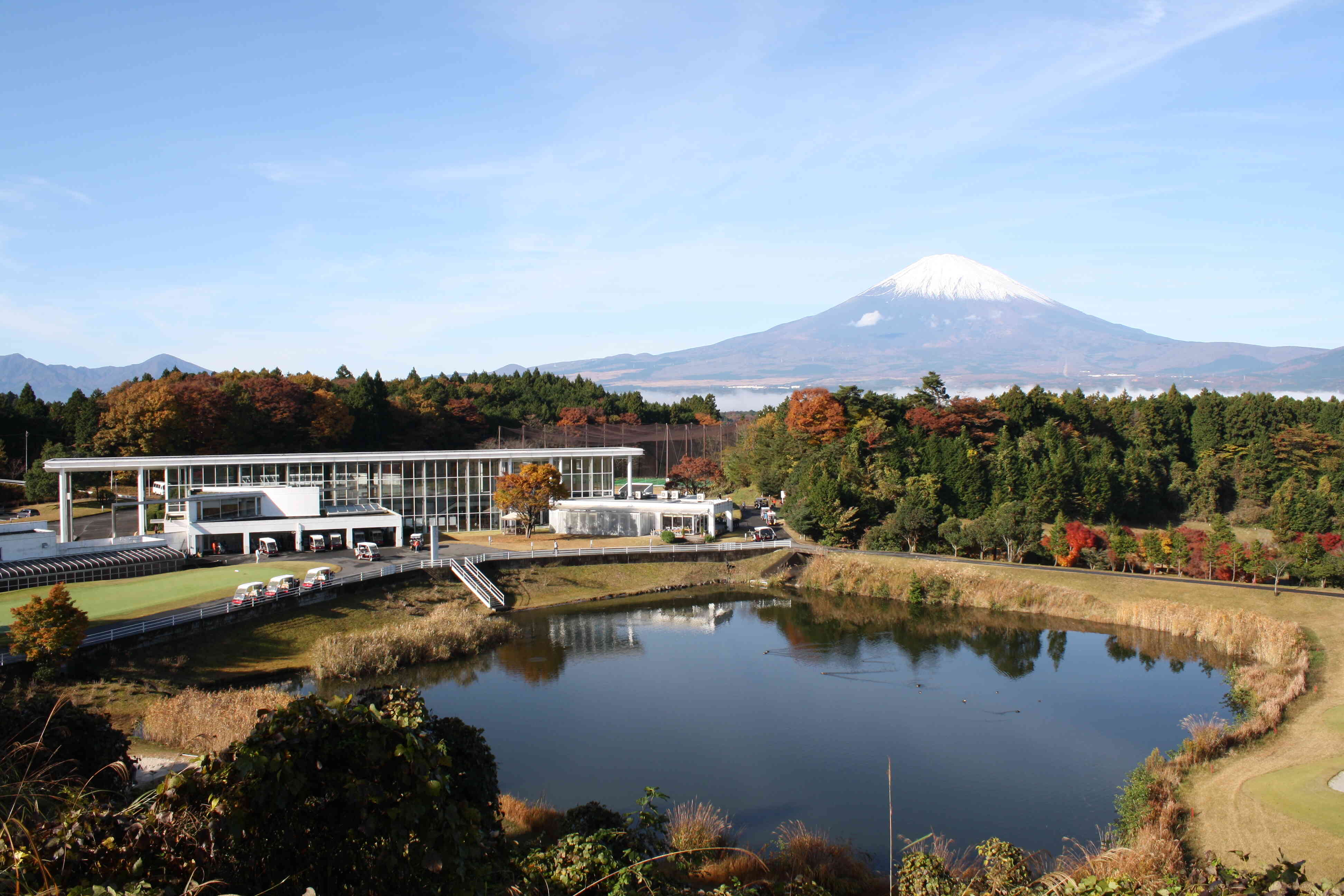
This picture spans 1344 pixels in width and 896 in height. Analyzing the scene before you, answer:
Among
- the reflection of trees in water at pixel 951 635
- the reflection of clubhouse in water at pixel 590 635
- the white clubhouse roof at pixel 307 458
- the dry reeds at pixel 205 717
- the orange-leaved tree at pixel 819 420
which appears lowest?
the reflection of trees in water at pixel 951 635

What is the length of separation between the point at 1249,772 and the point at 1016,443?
2895 centimetres

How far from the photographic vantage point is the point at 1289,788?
12.3 metres

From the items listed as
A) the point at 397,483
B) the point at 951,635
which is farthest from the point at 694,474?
the point at 951,635

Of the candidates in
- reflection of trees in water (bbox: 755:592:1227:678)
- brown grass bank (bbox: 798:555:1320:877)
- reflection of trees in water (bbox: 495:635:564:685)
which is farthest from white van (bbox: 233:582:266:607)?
brown grass bank (bbox: 798:555:1320:877)

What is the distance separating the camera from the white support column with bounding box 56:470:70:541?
27.5m

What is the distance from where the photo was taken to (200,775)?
4164mm

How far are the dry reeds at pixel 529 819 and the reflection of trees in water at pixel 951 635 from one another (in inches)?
398

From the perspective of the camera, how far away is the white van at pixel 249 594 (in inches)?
827

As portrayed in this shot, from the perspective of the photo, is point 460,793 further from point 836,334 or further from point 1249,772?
point 836,334

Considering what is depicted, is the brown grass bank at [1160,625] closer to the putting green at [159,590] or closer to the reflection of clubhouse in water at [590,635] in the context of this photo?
the reflection of clubhouse in water at [590,635]

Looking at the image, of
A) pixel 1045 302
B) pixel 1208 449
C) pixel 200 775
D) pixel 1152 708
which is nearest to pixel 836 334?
pixel 1045 302

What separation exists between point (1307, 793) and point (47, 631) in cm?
2089

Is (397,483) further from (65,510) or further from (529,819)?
(529,819)

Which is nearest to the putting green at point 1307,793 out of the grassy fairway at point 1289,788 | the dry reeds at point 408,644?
the grassy fairway at point 1289,788
